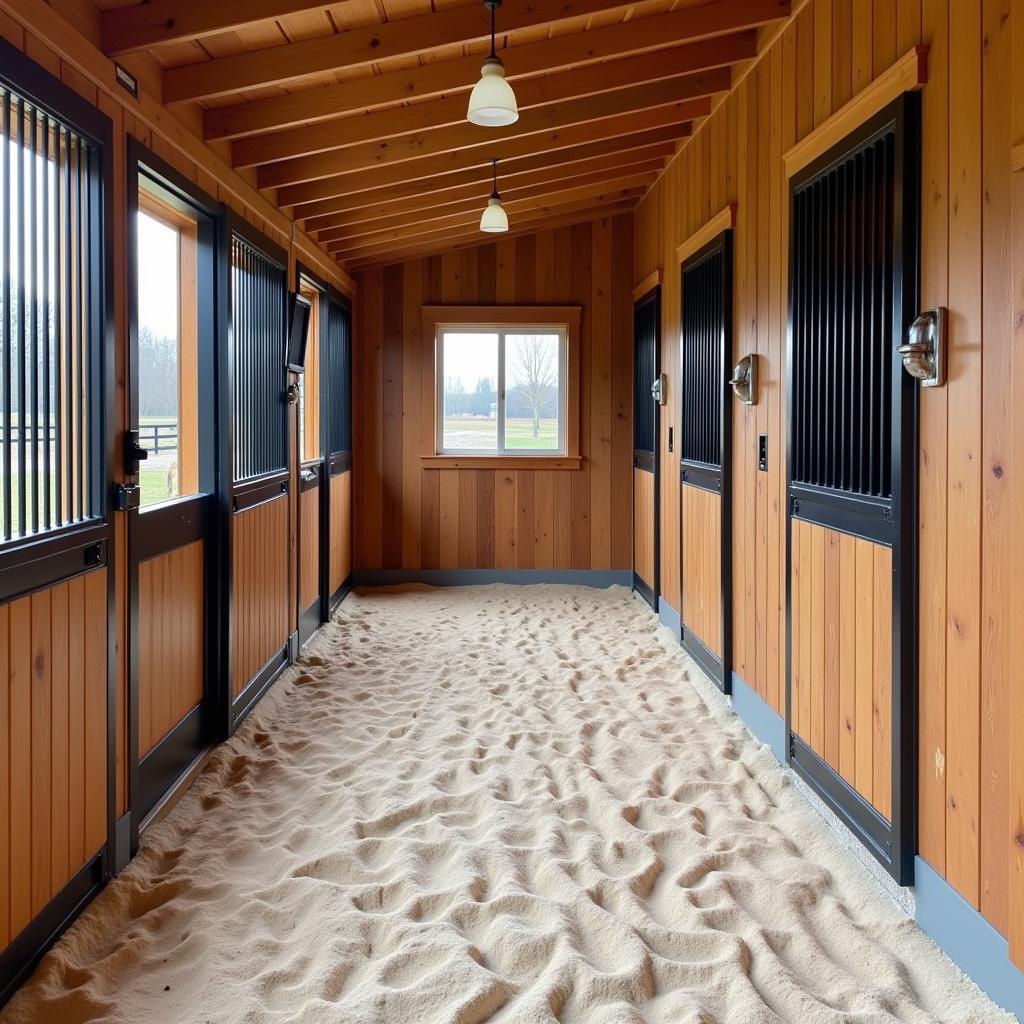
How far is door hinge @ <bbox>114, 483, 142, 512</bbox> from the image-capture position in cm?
256

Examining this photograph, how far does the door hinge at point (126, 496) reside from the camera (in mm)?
2561

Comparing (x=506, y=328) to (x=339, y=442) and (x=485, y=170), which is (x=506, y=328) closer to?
(x=339, y=442)

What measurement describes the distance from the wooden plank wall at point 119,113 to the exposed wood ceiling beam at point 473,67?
23 centimetres

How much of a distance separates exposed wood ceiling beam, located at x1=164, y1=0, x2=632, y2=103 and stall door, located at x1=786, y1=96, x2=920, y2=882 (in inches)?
42.1

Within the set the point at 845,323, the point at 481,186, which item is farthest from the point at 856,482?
the point at 481,186

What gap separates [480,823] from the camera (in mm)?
2957

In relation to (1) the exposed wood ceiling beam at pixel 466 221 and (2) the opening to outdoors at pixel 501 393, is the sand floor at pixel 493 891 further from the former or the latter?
(2) the opening to outdoors at pixel 501 393

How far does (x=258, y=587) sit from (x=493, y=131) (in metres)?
2.36

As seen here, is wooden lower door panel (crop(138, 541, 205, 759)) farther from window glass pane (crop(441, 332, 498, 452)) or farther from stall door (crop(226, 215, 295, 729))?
window glass pane (crop(441, 332, 498, 452))

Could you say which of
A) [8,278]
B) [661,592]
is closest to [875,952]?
[8,278]

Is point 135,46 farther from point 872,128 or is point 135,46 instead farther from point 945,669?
point 945,669

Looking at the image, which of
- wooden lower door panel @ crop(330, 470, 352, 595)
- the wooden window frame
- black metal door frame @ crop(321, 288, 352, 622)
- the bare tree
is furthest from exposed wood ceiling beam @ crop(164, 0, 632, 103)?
the bare tree

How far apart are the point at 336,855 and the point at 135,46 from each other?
90.5 inches

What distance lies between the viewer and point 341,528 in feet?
22.3
